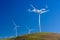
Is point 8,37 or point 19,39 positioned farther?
point 8,37

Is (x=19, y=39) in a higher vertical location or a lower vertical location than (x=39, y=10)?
lower

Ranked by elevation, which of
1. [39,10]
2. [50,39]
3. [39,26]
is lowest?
[50,39]

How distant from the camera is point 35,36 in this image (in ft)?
47.2

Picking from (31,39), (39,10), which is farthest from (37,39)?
(39,10)

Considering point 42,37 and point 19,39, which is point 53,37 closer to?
point 42,37

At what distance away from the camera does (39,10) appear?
1495 cm

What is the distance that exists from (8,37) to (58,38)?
10.3 ft

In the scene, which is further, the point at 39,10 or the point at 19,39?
the point at 39,10

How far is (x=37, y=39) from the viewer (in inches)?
543

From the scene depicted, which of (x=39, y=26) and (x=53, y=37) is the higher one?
(x=39, y=26)

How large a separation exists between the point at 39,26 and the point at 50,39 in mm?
1295

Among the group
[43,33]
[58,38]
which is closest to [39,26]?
[43,33]

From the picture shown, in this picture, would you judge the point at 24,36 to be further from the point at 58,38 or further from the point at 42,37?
the point at 58,38

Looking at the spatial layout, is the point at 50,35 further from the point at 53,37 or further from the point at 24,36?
the point at 24,36
